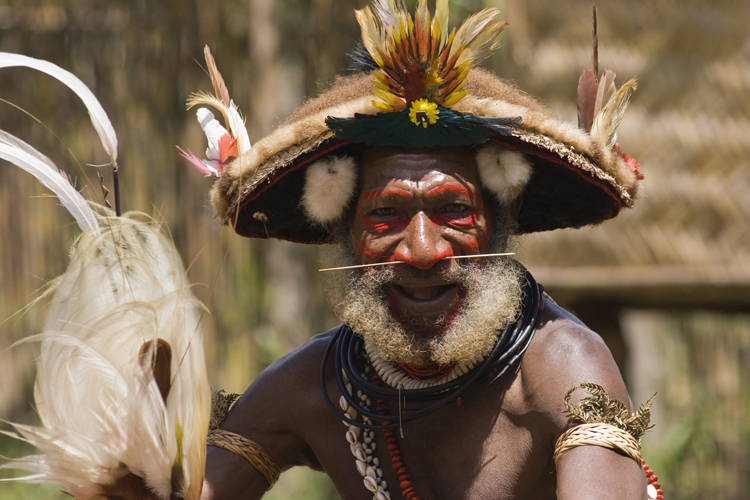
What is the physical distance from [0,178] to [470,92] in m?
4.76

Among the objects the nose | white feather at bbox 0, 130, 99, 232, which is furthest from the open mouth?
white feather at bbox 0, 130, 99, 232

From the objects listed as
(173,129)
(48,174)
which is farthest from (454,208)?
(173,129)

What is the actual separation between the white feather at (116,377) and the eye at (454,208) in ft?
2.55

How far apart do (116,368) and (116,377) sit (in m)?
0.02

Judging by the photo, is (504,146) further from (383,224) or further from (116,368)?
(116,368)

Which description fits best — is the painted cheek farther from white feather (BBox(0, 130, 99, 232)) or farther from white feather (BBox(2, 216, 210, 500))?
white feather (BBox(0, 130, 99, 232))

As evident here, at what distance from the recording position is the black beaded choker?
2.72 meters

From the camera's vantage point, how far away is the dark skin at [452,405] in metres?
2.60

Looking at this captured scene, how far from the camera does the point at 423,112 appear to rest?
8.53 ft

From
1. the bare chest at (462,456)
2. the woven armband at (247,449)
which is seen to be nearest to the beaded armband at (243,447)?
the woven armband at (247,449)

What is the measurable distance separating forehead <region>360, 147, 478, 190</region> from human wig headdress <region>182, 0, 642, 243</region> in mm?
50

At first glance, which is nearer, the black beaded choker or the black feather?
the black beaded choker

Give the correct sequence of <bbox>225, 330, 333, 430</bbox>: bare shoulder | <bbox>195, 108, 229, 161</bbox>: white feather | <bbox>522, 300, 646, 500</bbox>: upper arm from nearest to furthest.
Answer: <bbox>522, 300, 646, 500</bbox>: upper arm, <bbox>195, 108, 229, 161</bbox>: white feather, <bbox>225, 330, 333, 430</bbox>: bare shoulder

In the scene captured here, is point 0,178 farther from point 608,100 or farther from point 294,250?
point 608,100
